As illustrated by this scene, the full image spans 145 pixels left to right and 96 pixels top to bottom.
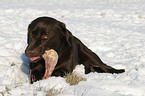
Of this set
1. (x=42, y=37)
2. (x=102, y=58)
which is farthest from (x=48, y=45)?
(x=102, y=58)

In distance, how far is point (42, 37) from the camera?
8.96 ft

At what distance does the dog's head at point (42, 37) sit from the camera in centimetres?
264

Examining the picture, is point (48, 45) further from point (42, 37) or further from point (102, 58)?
point (102, 58)

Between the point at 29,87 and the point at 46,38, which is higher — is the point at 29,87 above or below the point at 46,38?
below

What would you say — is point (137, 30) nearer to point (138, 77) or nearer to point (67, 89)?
point (138, 77)

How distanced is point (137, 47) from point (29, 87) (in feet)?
12.4

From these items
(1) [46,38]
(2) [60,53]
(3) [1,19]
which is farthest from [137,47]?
(3) [1,19]

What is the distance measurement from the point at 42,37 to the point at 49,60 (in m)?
0.36

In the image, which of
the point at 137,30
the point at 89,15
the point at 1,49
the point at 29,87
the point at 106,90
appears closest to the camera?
the point at 29,87

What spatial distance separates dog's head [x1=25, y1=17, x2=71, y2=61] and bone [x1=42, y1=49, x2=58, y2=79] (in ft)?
0.25

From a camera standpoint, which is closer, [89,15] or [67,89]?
[67,89]

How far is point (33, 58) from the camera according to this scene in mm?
2770

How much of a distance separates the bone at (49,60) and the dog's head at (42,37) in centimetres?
8

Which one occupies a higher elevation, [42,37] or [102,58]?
[42,37]
